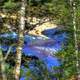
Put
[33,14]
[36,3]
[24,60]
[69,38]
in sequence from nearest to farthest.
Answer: [36,3]
[33,14]
[24,60]
[69,38]

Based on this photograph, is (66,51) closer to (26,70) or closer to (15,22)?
(26,70)

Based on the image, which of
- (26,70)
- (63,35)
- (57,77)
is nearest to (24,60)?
(26,70)

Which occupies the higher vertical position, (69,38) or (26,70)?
(69,38)

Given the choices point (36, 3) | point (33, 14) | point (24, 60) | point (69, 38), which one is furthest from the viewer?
point (69, 38)

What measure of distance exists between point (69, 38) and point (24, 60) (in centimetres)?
381

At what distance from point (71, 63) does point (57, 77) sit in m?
1.49

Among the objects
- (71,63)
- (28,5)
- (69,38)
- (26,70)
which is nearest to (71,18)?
(69,38)

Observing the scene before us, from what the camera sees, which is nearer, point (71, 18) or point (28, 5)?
point (28, 5)

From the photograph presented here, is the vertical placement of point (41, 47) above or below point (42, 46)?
above

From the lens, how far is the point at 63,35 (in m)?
26.2

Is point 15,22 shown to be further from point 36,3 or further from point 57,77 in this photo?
point 57,77

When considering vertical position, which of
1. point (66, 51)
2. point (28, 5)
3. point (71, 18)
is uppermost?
point (28, 5)

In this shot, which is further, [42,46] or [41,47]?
[42,46]

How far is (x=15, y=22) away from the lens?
20281 mm
